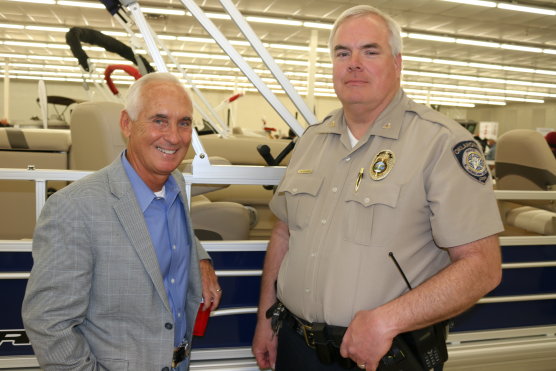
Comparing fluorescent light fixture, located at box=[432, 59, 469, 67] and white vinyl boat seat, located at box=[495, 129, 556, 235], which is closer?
white vinyl boat seat, located at box=[495, 129, 556, 235]

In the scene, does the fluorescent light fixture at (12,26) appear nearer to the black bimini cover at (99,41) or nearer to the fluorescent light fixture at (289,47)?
the fluorescent light fixture at (289,47)

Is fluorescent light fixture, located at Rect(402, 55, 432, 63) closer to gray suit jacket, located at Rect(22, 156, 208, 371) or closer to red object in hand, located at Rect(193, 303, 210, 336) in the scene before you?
red object in hand, located at Rect(193, 303, 210, 336)

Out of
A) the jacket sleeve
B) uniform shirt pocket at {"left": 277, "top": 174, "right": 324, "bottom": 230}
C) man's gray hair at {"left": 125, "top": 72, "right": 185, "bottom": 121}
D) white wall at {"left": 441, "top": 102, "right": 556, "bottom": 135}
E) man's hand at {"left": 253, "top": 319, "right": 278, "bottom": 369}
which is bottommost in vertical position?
man's hand at {"left": 253, "top": 319, "right": 278, "bottom": 369}

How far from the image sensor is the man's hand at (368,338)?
53.6 inches

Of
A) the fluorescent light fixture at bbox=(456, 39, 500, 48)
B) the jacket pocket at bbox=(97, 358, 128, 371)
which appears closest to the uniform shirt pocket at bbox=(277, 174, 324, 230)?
the jacket pocket at bbox=(97, 358, 128, 371)

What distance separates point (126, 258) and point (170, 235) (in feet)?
0.65

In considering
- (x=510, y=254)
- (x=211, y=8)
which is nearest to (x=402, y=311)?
(x=510, y=254)

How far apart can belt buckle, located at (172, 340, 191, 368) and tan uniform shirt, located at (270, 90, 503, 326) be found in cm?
37

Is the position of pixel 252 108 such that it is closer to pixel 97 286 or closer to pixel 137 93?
pixel 137 93

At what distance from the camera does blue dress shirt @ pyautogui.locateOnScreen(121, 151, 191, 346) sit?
58.4 inches

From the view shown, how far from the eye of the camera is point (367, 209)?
153 centimetres

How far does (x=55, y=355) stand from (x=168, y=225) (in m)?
0.47

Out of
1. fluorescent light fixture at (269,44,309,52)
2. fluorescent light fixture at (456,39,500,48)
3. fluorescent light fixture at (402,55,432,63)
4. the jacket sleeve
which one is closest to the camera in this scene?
the jacket sleeve

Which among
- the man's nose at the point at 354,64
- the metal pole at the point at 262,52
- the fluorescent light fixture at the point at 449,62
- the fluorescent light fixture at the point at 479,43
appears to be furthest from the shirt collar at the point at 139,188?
the fluorescent light fixture at the point at 449,62
